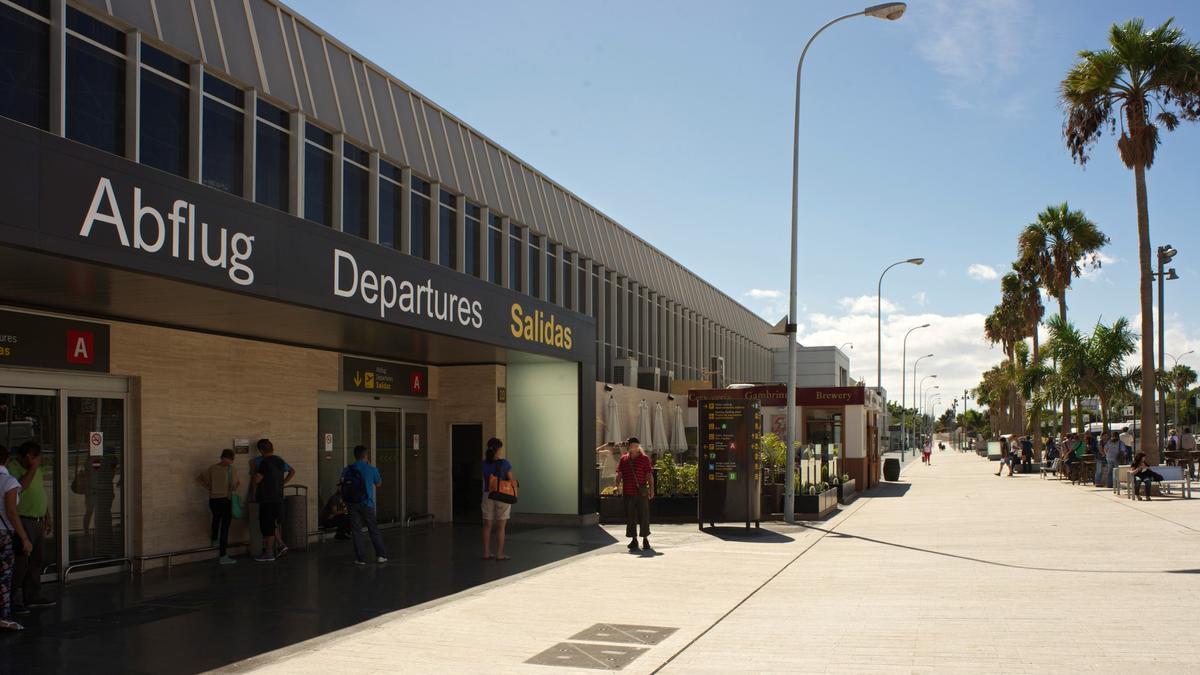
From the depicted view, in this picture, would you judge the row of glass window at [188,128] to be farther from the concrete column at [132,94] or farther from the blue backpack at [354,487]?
the blue backpack at [354,487]

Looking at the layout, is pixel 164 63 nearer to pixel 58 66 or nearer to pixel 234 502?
pixel 58 66

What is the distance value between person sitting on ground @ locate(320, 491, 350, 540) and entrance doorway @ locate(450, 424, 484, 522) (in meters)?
3.66

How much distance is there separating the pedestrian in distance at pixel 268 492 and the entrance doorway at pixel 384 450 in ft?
7.70

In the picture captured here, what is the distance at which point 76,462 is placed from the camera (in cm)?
1262

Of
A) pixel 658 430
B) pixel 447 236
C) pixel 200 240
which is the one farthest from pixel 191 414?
pixel 658 430

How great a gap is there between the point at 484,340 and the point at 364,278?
3777mm

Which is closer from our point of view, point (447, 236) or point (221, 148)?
point (221, 148)

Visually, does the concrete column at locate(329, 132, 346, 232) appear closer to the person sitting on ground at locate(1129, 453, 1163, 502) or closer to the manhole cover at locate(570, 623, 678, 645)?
the manhole cover at locate(570, 623, 678, 645)

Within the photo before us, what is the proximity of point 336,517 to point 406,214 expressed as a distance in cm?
668

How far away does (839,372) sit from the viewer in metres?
74.3

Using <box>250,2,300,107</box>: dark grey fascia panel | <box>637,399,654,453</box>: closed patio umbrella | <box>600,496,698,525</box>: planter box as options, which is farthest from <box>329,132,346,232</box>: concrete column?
<box>637,399,654,453</box>: closed patio umbrella

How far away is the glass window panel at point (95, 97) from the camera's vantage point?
1324 cm

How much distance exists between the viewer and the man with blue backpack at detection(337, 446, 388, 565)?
46.4 ft

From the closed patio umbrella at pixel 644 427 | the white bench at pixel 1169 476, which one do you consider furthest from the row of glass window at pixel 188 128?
the white bench at pixel 1169 476
